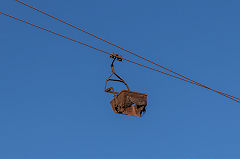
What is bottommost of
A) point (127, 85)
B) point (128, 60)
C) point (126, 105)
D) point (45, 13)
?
point (126, 105)

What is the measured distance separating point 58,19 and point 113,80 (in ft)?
6.12

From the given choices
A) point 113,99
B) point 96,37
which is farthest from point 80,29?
point 113,99

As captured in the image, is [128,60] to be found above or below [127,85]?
above

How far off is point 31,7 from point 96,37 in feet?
5.07

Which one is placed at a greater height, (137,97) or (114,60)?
(114,60)

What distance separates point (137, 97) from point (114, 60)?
111cm

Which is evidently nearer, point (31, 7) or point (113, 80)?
point (31, 7)

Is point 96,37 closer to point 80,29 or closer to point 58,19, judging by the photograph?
point 80,29

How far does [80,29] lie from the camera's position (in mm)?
8188

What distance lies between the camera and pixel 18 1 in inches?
320

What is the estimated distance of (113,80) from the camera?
877 centimetres

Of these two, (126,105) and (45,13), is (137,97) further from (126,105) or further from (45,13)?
(45,13)

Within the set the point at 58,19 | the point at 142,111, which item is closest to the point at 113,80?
the point at 142,111

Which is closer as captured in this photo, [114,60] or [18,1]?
[18,1]
